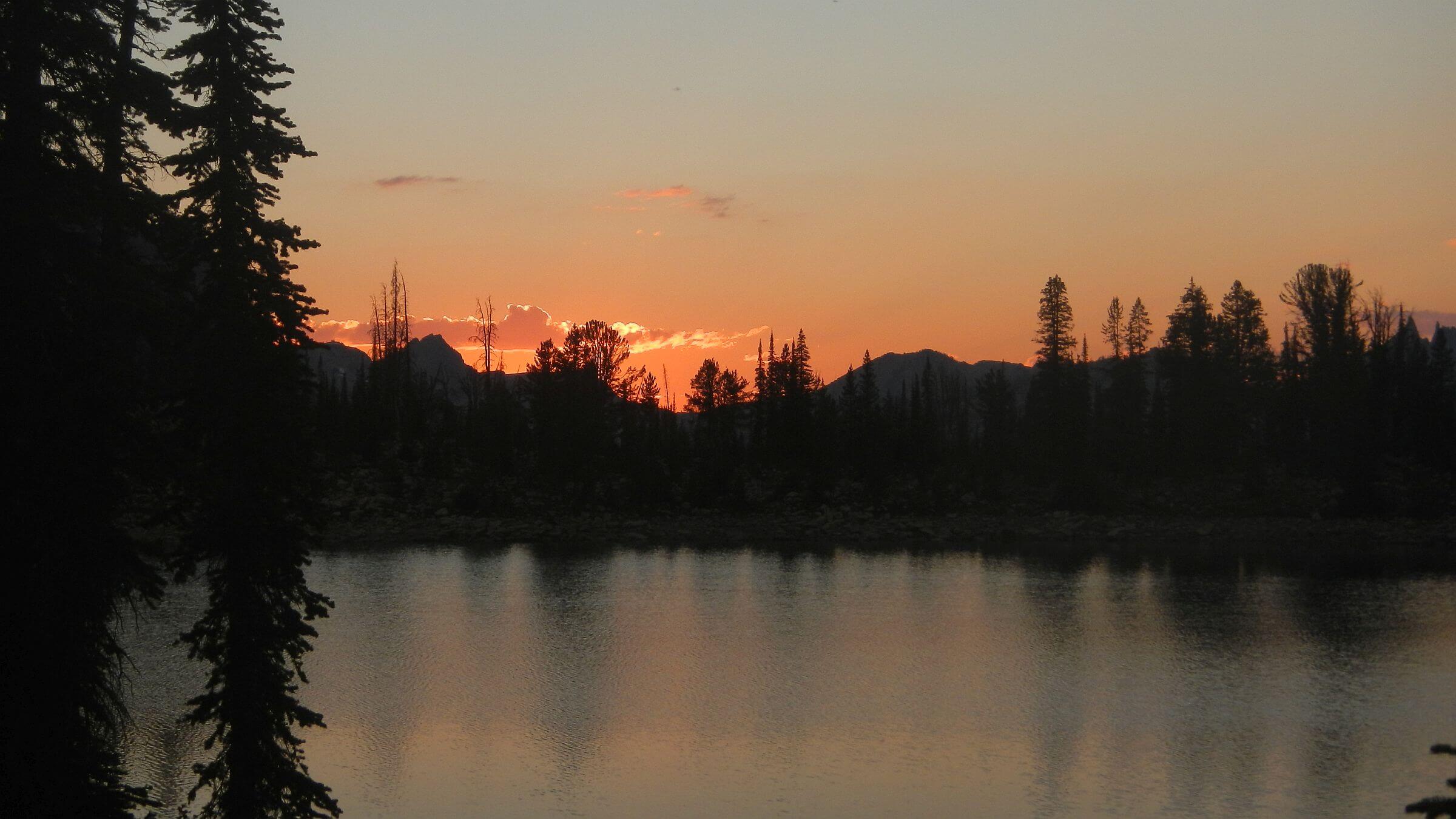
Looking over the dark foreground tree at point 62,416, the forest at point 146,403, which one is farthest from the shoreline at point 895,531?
the dark foreground tree at point 62,416

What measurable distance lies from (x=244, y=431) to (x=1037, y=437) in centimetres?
8581

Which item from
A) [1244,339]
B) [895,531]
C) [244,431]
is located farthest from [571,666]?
[1244,339]

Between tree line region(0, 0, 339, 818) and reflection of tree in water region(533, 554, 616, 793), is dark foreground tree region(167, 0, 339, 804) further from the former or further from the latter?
reflection of tree in water region(533, 554, 616, 793)

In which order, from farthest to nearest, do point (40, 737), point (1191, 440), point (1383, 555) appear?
point (1191, 440) < point (1383, 555) < point (40, 737)

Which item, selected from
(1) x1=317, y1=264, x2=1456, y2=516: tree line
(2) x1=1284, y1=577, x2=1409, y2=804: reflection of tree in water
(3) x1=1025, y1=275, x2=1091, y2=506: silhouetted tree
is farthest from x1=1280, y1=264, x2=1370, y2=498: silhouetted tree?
(2) x1=1284, y1=577, x2=1409, y2=804: reflection of tree in water

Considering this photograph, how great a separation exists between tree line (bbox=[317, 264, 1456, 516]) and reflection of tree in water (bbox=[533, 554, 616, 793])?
33.2 meters

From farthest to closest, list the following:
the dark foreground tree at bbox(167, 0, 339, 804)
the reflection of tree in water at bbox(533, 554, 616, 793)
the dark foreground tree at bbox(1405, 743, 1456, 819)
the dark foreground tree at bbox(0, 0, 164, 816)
Result: 1. the reflection of tree in water at bbox(533, 554, 616, 793)
2. the dark foreground tree at bbox(167, 0, 339, 804)
3. the dark foreground tree at bbox(0, 0, 164, 816)
4. the dark foreground tree at bbox(1405, 743, 1456, 819)

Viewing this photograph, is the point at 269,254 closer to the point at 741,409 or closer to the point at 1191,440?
the point at 1191,440

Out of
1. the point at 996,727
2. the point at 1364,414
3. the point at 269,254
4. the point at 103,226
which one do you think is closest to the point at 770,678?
the point at 996,727

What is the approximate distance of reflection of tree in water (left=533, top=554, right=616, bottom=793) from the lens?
2420 cm

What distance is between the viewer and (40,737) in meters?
14.1

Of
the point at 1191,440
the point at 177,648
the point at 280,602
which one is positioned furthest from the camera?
the point at 1191,440

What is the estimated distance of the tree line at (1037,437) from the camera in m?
82.9

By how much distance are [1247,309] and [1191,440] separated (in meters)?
17.9
